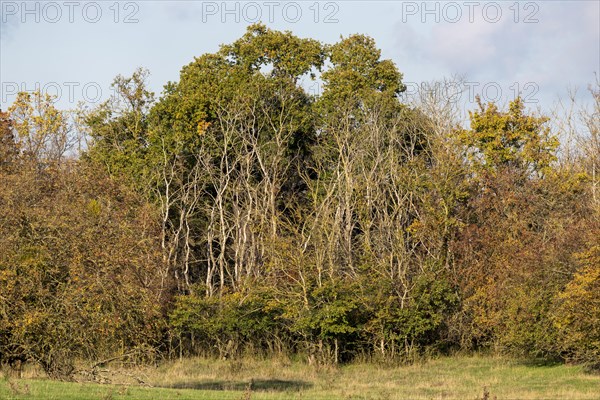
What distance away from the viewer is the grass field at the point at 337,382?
26359mm

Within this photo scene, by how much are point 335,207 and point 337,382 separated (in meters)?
14.3

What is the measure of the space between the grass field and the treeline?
4.82ft

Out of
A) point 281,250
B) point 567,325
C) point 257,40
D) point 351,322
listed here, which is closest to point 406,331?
point 351,322

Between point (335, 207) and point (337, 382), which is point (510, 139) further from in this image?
point (337, 382)

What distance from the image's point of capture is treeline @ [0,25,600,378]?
43938 mm

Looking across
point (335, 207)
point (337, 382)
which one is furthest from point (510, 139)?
point (337, 382)

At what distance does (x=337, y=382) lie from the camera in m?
39.6

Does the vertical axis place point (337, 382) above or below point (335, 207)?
below

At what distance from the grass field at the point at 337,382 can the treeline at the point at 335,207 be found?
4.82ft

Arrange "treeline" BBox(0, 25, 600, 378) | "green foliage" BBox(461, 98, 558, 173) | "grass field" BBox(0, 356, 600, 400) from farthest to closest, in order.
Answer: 1. "green foliage" BBox(461, 98, 558, 173)
2. "treeline" BBox(0, 25, 600, 378)
3. "grass field" BBox(0, 356, 600, 400)

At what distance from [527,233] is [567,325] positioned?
36.7ft

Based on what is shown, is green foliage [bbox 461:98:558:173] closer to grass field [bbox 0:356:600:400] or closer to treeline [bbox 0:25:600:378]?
treeline [bbox 0:25:600:378]

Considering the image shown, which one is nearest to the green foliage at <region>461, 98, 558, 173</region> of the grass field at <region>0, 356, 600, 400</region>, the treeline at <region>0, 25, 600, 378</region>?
the treeline at <region>0, 25, 600, 378</region>

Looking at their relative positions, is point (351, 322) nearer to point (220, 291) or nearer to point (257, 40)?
point (220, 291)
